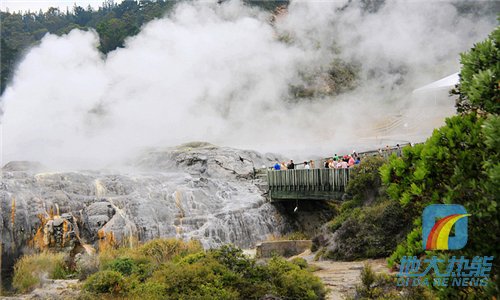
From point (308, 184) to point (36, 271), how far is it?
8.26 m

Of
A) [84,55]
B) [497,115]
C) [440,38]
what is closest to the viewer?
[497,115]

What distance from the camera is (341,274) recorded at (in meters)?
9.12

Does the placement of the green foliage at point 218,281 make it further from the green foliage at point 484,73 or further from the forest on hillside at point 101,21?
the forest on hillside at point 101,21

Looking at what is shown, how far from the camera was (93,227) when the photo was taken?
1407cm

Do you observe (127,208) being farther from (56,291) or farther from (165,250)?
(56,291)

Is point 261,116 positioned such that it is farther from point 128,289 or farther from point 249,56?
point 128,289

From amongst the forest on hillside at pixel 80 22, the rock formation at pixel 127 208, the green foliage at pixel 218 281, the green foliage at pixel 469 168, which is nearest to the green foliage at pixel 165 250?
the rock formation at pixel 127 208

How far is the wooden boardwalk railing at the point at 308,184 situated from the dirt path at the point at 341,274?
370 centimetres

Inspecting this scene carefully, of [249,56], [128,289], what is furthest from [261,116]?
[128,289]

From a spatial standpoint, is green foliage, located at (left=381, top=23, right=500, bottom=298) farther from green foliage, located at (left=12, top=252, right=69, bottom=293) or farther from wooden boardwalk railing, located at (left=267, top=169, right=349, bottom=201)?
wooden boardwalk railing, located at (left=267, top=169, right=349, bottom=201)

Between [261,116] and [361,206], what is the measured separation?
2420cm

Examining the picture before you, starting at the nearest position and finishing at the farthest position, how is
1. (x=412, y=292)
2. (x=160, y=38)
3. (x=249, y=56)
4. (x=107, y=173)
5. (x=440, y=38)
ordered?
(x=412, y=292) → (x=107, y=173) → (x=160, y=38) → (x=249, y=56) → (x=440, y=38)

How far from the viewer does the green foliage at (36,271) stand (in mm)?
9895

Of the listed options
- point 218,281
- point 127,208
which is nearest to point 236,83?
point 127,208
